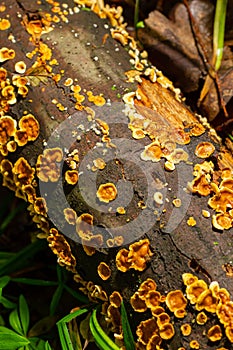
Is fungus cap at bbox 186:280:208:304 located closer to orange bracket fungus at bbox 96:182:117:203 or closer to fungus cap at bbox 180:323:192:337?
fungus cap at bbox 180:323:192:337

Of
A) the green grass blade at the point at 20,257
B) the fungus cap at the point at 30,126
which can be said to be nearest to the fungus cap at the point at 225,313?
the fungus cap at the point at 30,126

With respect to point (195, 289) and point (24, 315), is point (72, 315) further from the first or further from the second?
point (195, 289)

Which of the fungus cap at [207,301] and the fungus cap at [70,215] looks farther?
the fungus cap at [70,215]

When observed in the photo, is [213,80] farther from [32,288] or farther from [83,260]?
[32,288]

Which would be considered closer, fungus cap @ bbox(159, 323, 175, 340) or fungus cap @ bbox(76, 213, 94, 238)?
fungus cap @ bbox(159, 323, 175, 340)

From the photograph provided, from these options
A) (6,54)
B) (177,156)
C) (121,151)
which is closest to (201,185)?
(177,156)

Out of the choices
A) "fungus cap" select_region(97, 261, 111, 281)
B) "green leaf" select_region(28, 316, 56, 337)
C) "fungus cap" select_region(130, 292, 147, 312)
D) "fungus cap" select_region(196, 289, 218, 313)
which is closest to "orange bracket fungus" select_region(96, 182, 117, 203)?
"fungus cap" select_region(97, 261, 111, 281)

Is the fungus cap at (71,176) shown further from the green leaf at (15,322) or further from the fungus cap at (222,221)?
the green leaf at (15,322)

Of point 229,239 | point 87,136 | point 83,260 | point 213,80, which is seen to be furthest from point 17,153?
point 213,80
